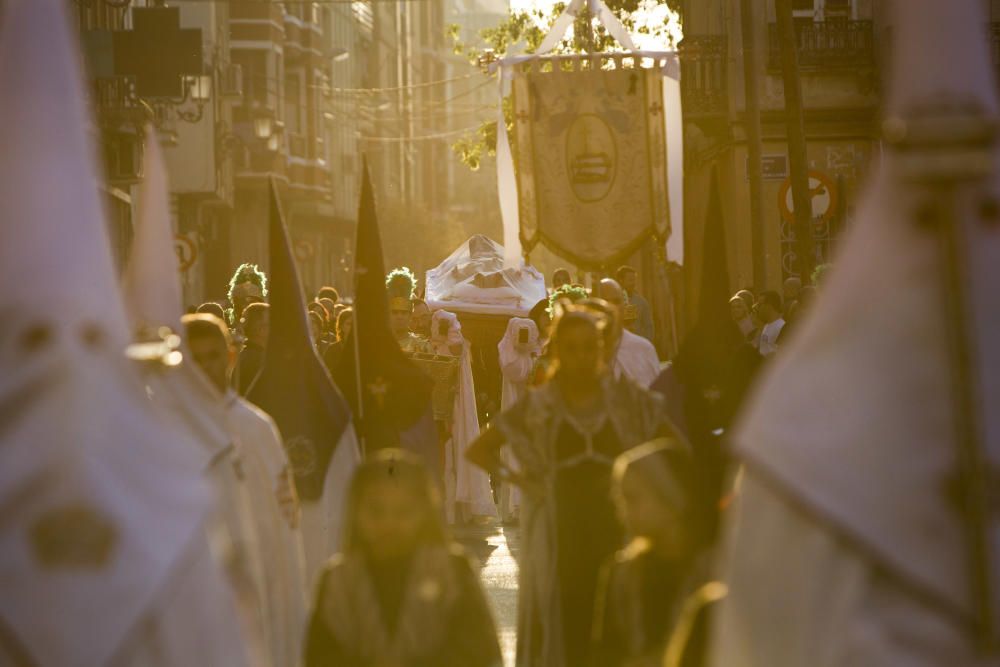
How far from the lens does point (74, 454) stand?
16.7ft

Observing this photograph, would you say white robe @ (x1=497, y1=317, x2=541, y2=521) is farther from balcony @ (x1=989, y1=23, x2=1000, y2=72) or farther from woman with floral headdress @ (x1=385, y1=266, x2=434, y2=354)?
balcony @ (x1=989, y1=23, x2=1000, y2=72)

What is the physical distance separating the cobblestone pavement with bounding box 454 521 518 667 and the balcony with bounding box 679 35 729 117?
15.8 m

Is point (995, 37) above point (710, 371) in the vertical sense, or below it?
above

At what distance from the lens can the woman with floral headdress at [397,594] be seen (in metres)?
6.14

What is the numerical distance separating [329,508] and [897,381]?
6396 millimetres

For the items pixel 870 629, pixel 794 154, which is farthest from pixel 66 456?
pixel 794 154

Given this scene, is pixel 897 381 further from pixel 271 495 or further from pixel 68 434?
pixel 271 495

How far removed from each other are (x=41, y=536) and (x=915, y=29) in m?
2.27

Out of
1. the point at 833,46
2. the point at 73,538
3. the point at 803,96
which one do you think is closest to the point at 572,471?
the point at 73,538

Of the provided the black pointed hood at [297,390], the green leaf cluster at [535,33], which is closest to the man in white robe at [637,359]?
the black pointed hood at [297,390]

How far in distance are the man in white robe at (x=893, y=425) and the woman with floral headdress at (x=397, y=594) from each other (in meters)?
1.49

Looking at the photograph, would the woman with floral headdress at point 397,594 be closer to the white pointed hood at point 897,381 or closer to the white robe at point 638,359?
the white pointed hood at point 897,381

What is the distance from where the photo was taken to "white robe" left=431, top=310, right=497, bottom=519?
721 inches

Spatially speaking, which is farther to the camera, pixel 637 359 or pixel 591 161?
pixel 591 161
